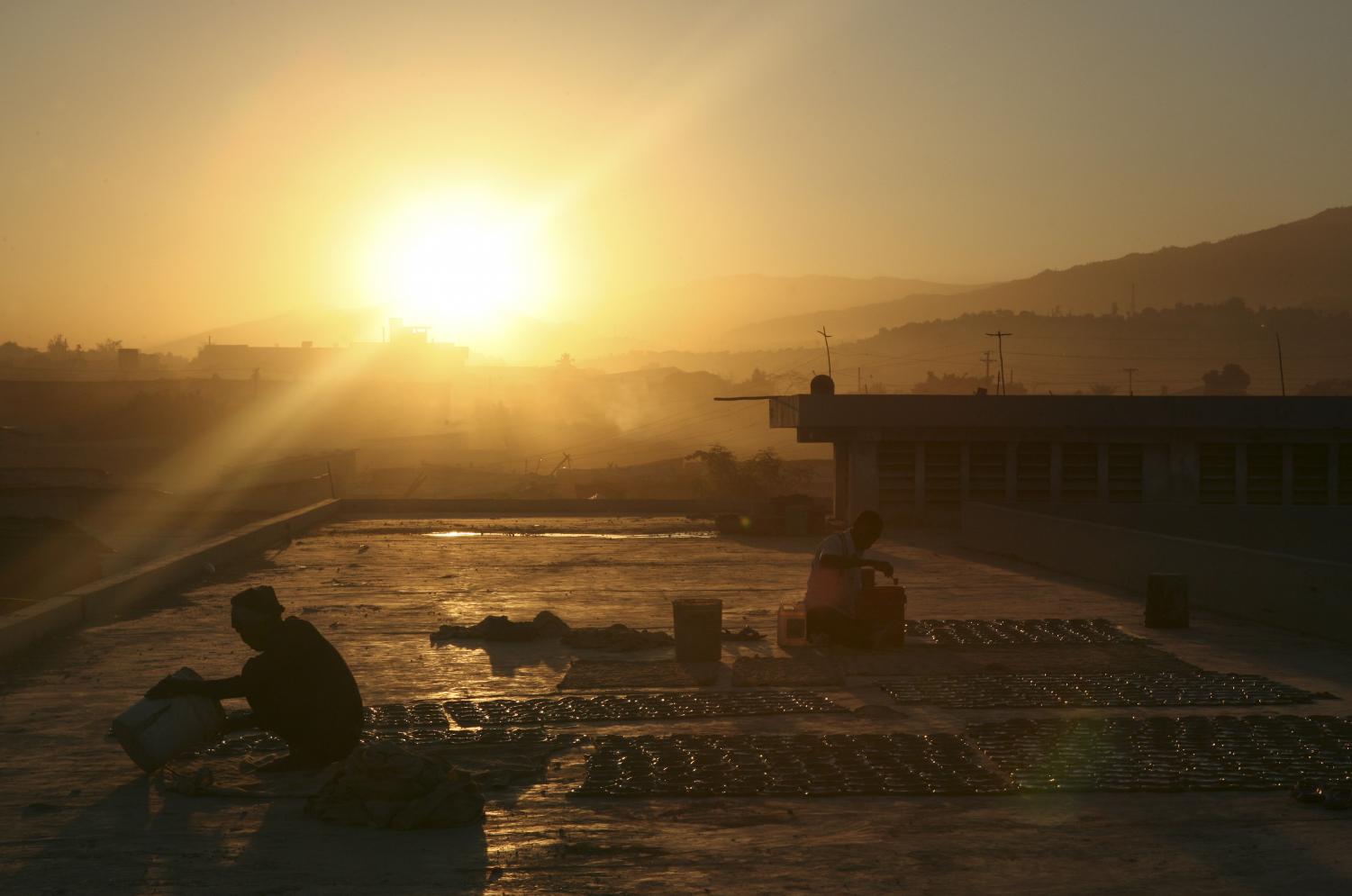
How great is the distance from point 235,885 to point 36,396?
9779 centimetres

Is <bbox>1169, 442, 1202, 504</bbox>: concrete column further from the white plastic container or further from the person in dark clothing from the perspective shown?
the white plastic container

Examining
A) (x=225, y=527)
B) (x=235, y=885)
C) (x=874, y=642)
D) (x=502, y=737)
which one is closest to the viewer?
(x=235, y=885)

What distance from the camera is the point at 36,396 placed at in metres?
94.4

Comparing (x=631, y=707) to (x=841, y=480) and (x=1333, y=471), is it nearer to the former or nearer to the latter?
(x=841, y=480)

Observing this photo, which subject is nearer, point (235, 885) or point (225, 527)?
point (235, 885)

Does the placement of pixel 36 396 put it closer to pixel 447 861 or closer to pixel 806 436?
pixel 806 436

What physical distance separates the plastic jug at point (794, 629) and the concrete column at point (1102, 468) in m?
18.2

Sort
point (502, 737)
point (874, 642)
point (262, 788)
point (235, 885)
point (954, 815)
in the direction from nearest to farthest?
1. point (235, 885)
2. point (954, 815)
3. point (262, 788)
4. point (502, 737)
5. point (874, 642)

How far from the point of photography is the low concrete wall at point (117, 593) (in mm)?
13672

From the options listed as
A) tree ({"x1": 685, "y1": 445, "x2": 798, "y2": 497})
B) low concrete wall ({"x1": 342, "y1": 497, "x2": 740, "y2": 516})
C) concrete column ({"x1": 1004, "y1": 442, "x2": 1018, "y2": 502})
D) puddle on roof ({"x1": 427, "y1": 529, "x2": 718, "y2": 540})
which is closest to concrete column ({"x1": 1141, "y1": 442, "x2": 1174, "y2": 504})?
concrete column ({"x1": 1004, "y1": 442, "x2": 1018, "y2": 502})

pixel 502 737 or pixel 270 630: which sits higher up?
pixel 270 630

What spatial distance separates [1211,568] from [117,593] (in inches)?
533

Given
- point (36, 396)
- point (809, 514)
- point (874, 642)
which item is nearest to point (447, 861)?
point (874, 642)

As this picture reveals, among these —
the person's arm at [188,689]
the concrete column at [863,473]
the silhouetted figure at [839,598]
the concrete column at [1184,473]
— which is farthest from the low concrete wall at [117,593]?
the concrete column at [1184,473]
